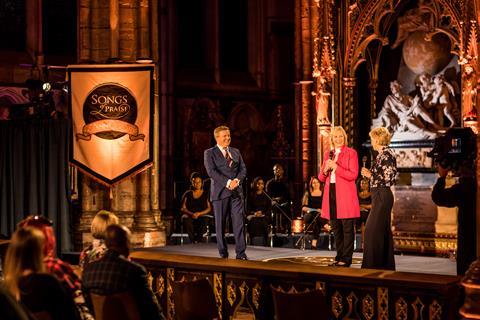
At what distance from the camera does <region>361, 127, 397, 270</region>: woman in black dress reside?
8.27 m

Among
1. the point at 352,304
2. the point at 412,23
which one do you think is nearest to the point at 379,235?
the point at 352,304

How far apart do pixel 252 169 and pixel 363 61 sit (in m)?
4.29

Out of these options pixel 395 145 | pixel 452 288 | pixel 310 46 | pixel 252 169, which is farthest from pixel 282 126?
pixel 452 288

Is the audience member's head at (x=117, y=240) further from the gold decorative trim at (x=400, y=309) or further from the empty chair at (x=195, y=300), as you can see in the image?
the gold decorative trim at (x=400, y=309)

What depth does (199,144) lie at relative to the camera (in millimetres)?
17719

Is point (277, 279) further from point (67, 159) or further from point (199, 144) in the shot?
point (199, 144)

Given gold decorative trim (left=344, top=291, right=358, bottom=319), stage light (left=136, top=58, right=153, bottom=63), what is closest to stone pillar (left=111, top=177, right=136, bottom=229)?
stage light (left=136, top=58, right=153, bottom=63)

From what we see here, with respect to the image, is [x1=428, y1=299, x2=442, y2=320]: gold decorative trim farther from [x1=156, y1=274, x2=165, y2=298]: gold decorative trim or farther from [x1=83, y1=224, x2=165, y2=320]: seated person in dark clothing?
[x1=156, y1=274, x2=165, y2=298]: gold decorative trim

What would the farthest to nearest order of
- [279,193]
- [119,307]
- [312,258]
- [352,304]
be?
[279,193], [312,258], [352,304], [119,307]

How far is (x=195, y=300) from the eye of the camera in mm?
6801

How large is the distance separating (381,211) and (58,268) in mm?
4015

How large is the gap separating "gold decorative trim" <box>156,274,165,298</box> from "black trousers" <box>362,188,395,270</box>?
1.87 metres

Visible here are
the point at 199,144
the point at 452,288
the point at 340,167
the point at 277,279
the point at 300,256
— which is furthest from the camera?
the point at 199,144

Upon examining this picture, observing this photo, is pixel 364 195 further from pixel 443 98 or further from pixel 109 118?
pixel 109 118
